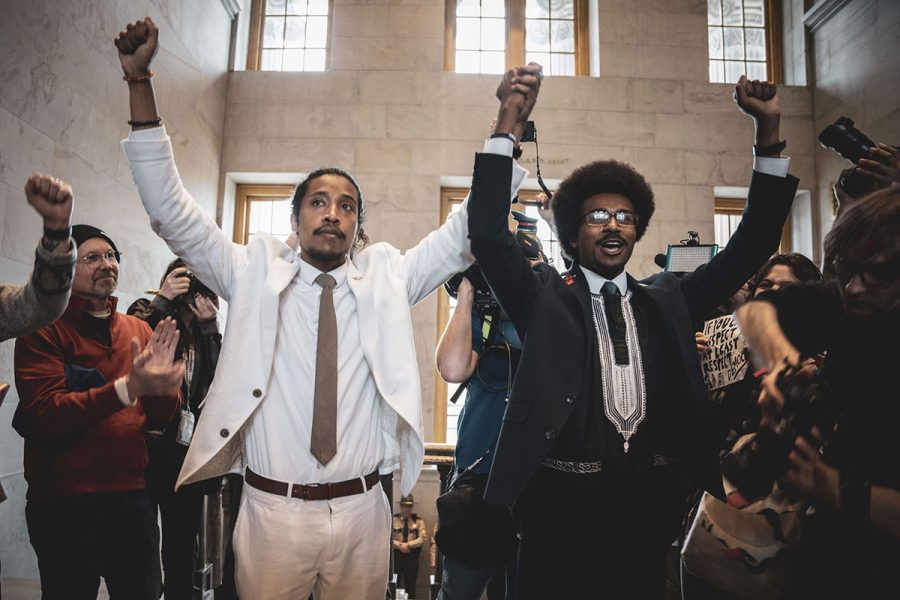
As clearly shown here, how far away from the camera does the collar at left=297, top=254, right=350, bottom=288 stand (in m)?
1.89

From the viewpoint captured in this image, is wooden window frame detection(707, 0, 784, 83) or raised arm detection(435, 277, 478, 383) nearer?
raised arm detection(435, 277, 478, 383)

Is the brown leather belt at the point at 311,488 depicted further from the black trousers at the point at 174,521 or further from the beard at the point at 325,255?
the black trousers at the point at 174,521

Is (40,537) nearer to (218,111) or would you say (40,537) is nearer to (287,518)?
(287,518)

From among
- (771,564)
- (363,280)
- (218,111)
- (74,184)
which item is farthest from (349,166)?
(771,564)

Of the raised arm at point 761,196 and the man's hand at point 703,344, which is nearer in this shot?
the raised arm at point 761,196

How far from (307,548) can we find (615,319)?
3.50 ft

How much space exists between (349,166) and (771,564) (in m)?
5.55

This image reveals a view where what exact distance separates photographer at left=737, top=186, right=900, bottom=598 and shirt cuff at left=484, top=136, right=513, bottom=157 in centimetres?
78

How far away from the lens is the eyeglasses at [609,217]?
180 centimetres

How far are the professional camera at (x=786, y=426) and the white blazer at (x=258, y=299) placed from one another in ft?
2.93

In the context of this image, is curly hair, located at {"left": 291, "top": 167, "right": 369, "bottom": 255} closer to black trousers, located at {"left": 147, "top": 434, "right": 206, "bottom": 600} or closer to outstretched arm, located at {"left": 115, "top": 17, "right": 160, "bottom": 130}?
outstretched arm, located at {"left": 115, "top": 17, "right": 160, "bottom": 130}

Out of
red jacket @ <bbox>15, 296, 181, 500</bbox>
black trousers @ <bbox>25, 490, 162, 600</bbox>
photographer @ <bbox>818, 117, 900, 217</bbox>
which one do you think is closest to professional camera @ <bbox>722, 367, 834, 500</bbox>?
photographer @ <bbox>818, 117, 900, 217</bbox>

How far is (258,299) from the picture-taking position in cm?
177

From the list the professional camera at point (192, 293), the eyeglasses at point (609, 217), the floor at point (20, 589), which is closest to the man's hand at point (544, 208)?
the eyeglasses at point (609, 217)
